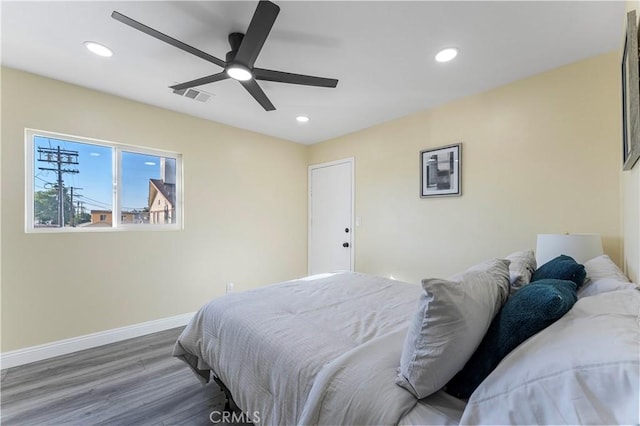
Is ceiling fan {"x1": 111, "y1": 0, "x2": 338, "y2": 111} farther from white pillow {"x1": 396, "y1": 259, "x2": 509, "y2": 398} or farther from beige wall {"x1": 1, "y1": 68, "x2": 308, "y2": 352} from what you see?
white pillow {"x1": 396, "y1": 259, "x2": 509, "y2": 398}

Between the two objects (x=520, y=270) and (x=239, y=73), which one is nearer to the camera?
(x=520, y=270)

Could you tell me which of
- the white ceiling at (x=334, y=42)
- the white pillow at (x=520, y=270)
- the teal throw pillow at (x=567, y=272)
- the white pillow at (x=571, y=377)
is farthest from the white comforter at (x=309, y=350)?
the white ceiling at (x=334, y=42)

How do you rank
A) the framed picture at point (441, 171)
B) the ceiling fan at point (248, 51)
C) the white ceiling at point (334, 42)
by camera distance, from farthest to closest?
the framed picture at point (441, 171)
the white ceiling at point (334, 42)
the ceiling fan at point (248, 51)

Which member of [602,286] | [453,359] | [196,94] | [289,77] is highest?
[196,94]

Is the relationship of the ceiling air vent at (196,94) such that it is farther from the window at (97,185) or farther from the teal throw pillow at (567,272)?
the teal throw pillow at (567,272)

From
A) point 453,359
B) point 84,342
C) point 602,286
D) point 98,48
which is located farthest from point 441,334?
point 84,342

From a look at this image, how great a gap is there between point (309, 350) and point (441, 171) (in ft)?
Result: 8.19

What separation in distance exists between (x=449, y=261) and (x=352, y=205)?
1487 millimetres

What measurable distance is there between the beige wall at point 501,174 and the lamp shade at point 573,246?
1.12ft

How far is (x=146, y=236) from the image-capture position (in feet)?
10.1

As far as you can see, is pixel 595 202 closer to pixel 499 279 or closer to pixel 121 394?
pixel 499 279

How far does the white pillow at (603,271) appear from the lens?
4.56 feet

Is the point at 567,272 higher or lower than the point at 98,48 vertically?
lower

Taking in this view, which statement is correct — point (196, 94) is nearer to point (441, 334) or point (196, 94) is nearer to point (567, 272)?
point (441, 334)
